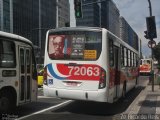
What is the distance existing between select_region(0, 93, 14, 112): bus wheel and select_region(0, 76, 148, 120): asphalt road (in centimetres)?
34

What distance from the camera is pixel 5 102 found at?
13055mm

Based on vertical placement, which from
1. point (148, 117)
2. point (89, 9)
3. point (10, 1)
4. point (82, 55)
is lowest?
point (148, 117)

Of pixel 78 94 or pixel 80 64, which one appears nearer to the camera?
pixel 78 94

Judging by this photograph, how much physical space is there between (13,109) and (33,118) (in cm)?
168

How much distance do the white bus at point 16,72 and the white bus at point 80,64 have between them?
0.57 metres

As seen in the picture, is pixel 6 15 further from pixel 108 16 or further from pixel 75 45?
pixel 75 45

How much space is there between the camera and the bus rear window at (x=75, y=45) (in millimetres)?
14047

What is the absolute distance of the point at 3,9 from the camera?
105 meters

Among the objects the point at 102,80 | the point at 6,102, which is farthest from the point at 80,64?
the point at 6,102

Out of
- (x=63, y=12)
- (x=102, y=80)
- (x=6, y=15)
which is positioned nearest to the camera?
(x=102, y=80)

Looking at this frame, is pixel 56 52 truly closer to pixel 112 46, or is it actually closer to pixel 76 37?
pixel 76 37

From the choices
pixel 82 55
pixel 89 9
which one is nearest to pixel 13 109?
pixel 82 55

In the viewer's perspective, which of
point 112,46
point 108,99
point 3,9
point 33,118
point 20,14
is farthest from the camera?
point 20,14

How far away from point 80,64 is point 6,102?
2.78 meters
